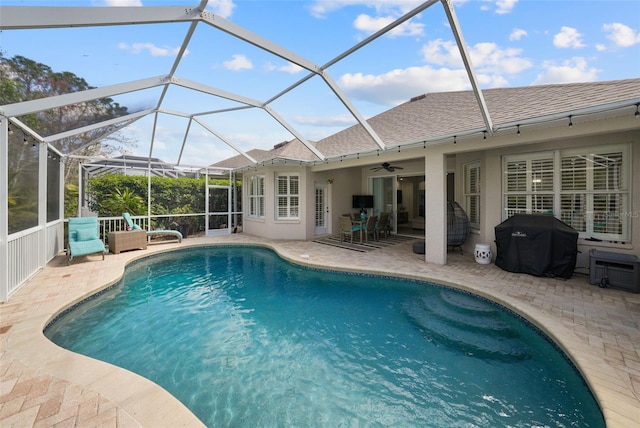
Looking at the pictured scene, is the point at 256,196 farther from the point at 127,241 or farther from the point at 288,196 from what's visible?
the point at 127,241

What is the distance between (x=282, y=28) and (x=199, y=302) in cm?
549

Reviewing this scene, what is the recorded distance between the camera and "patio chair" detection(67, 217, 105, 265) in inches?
275

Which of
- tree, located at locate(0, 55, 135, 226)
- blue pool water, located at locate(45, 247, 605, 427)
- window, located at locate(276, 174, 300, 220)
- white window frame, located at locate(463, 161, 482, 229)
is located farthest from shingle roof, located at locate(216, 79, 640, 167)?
tree, located at locate(0, 55, 135, 226)

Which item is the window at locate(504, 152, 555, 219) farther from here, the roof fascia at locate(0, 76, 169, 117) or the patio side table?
the patio side table

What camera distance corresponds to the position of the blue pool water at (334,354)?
2533mm

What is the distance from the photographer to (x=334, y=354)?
11.4 feet

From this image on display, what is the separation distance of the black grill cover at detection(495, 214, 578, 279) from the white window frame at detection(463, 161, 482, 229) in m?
1.48

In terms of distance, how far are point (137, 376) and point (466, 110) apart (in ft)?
29.1


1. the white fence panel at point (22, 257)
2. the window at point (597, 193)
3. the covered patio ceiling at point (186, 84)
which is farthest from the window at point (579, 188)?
the white fence panel at point (22, 257)

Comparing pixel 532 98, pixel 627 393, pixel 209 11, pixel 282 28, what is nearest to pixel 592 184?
pixel 532 98

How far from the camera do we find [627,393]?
240 cm

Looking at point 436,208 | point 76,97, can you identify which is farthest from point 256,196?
point 436,208

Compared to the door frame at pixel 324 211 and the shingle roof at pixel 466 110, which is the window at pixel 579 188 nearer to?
the shingle roof at pixel 466 110

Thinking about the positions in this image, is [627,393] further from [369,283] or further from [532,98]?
[532,98]
